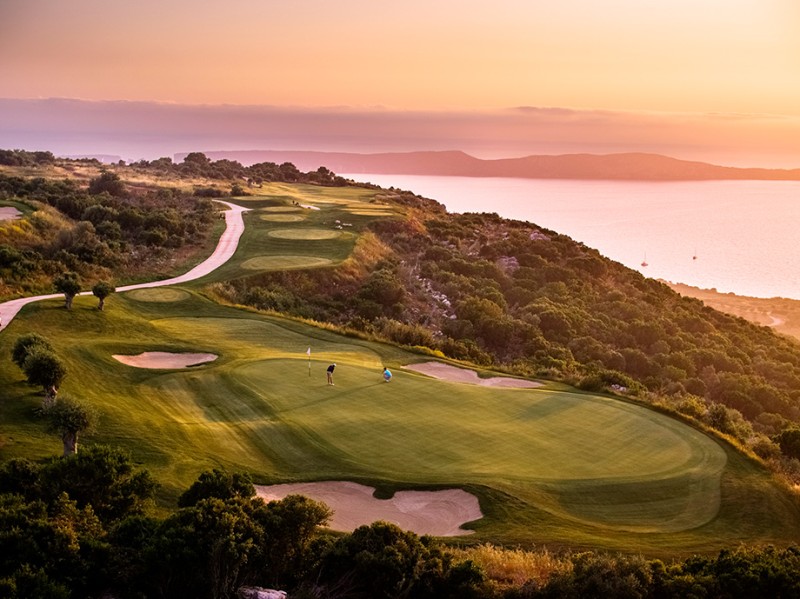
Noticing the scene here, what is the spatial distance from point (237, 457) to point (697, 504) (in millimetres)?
11805

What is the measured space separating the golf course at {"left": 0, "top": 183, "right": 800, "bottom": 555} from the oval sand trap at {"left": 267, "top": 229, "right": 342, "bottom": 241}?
90.5 ft

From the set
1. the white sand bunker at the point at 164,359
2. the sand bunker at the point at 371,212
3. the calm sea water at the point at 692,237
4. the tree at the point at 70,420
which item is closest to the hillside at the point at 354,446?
the white sand bunker at the point at 164,359

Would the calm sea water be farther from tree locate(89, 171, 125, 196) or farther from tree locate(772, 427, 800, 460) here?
tree locate(772, 427, 800, 460)

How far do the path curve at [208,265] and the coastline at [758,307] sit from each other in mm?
53749

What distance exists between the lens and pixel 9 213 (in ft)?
156

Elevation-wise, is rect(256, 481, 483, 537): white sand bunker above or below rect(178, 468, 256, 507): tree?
below

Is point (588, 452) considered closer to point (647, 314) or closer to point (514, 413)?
point (514, 413)

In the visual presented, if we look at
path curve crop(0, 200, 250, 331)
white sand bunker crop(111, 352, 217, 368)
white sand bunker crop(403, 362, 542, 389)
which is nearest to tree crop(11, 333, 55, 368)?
white sand bunker crop(111, 352, 217, 368)

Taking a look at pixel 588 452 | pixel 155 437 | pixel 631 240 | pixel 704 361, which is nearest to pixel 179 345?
pixel 155 437

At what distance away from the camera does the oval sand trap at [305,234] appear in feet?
184

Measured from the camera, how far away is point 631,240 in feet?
418

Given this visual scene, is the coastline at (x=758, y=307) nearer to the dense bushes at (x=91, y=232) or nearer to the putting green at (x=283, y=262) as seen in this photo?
the putting green at (x=283, y=262)

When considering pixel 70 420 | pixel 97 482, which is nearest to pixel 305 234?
pixel 70 420

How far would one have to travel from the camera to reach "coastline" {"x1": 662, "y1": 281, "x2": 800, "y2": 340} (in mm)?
79113
